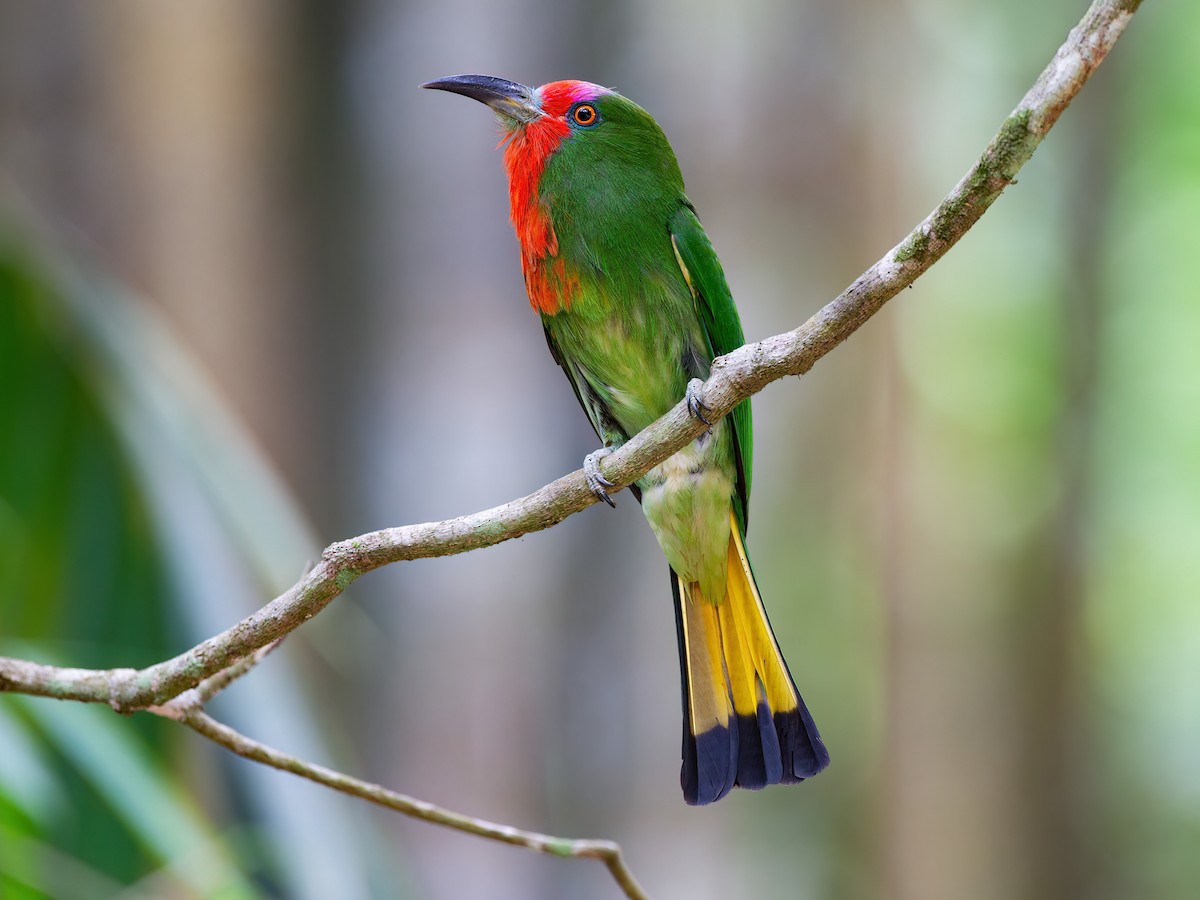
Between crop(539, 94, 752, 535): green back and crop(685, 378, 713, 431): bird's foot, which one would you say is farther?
crop(539, 94, 752, 535): green back

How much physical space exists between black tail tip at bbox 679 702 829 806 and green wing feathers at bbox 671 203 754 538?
1.44 ft

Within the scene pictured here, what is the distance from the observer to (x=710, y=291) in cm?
199

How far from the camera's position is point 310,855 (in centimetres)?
189

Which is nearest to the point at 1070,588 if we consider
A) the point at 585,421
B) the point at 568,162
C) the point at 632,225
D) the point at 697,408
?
the point at 585,421

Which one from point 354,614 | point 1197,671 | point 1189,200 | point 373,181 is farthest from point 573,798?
point 1189,200

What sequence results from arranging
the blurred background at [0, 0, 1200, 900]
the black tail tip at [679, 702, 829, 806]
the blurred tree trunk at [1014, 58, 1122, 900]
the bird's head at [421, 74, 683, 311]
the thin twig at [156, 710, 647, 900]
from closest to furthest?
the thin twig at [156, 710, 647, 900] → the black tail tip at [679, 702, 829, 806] → the bird's head at [421, 74, 683, 311] → the blurred background at [0, 0, 1200, 900] → the blurred tree trunk at [1014, 58, 1122, 900]

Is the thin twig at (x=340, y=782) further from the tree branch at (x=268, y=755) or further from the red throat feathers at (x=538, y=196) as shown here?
the red throat feathers at (x=538, y=196)

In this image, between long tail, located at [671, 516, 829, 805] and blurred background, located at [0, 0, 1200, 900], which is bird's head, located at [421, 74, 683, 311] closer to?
long tail, located at [671, 516, 829, 805]

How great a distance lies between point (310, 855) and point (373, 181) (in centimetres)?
303

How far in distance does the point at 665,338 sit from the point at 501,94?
504mm

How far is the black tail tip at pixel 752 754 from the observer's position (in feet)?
5.92

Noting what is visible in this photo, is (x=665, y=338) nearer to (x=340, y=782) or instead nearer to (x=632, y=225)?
(x=632, y=225)

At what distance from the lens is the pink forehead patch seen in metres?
2.00

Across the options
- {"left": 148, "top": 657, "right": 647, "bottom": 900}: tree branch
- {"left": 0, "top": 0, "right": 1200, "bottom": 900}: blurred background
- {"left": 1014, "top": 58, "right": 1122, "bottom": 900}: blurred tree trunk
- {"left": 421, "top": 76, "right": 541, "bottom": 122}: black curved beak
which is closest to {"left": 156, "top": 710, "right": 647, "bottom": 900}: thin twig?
{"left": 148, "top": 657, "right": 647, "bottom": 900}: tree branch
